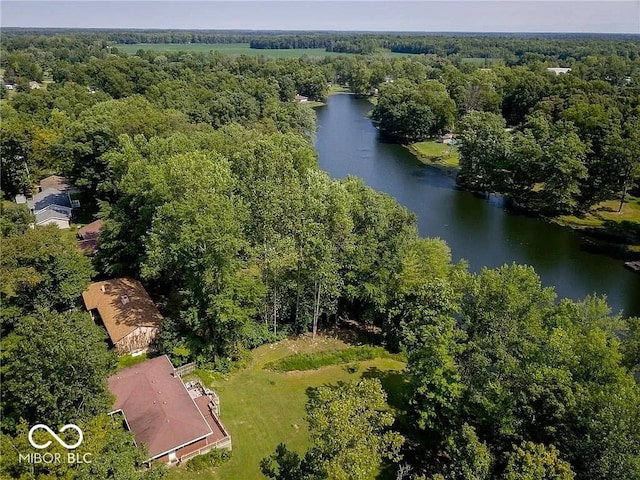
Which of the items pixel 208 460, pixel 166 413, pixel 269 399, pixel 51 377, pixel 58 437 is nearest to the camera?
pixel 58 437

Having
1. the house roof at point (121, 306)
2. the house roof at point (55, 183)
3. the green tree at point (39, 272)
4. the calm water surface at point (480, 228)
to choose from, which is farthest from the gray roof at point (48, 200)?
the calm water surface at point (480, 228)

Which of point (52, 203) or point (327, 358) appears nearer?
point (327, 358)

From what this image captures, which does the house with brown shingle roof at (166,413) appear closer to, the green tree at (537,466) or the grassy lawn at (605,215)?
the green tree at (537,466)

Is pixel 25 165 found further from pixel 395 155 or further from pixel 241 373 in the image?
pixel 395 155

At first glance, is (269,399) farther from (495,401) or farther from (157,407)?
(495,401)

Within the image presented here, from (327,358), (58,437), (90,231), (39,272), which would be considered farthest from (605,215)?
(58,437)

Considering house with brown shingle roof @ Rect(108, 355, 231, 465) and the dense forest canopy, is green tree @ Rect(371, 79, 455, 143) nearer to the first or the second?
the dense forest canopy

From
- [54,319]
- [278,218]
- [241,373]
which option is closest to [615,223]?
[278,218]
